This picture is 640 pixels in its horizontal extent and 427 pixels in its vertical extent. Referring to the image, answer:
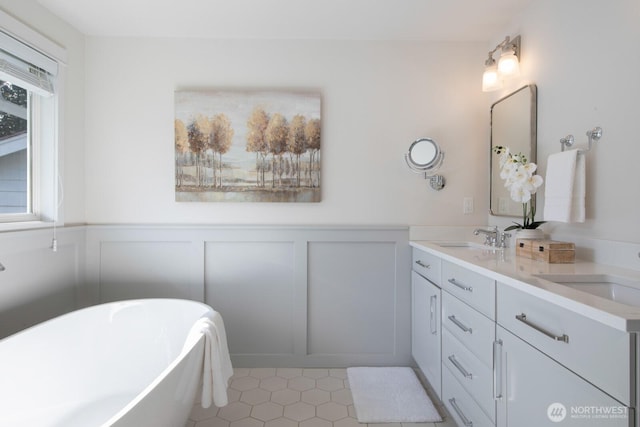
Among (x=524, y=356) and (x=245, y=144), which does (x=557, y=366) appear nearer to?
(x=524, y=356)

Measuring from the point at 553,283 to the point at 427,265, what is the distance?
913 millimetres

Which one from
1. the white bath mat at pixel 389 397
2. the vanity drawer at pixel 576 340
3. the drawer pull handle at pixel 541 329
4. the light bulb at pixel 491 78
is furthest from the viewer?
the light bulb at pixel 491 78

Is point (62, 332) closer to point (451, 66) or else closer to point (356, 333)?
point (356, 333)

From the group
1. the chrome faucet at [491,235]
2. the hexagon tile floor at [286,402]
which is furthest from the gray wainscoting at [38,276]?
the chrome faucet at [491,235]

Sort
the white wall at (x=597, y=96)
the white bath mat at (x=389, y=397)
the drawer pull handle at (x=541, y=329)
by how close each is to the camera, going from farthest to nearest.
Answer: the white bath mat at (x=389, y=397), the white wall at (x=597, y=96), the drawer pull handle at (x=541, y=329)

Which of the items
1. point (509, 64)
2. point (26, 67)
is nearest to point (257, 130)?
point (26, 67)

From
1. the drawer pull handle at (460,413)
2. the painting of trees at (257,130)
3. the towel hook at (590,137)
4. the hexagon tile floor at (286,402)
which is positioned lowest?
the hexagon tile floor at (286,402)

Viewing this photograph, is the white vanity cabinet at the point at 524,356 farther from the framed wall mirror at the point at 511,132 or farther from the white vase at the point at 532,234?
the framed wall mirror at the point at 511,132

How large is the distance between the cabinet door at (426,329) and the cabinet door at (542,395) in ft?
1.87

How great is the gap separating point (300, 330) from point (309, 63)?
6.18 ft

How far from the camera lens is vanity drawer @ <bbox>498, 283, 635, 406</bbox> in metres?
0.73

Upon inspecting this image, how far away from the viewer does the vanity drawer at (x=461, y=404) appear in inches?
51.9

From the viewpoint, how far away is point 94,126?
2.20 metres

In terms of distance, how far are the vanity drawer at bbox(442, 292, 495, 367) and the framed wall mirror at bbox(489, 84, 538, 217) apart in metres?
0.75
